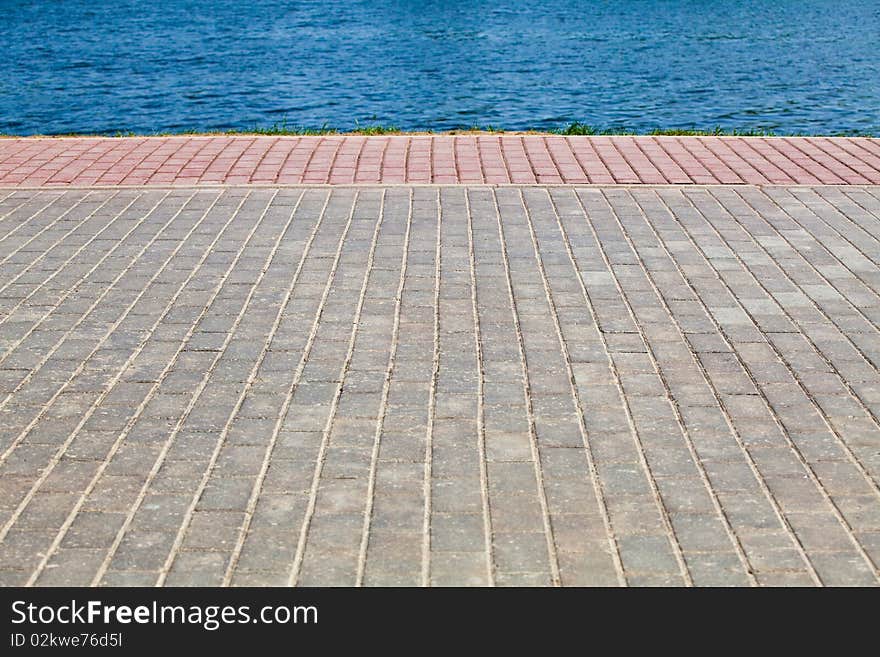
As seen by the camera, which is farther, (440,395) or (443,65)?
(443,65)

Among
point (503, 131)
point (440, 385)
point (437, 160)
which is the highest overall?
point (440, 385)

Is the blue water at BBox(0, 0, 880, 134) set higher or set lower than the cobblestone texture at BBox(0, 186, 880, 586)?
lower

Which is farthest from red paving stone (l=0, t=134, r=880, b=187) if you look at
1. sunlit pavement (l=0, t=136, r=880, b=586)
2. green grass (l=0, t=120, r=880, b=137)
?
green grass (l=0, t=120, r=880, b=137)

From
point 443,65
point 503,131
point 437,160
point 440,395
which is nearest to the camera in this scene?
point 440,395

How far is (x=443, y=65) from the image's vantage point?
23.4 meters

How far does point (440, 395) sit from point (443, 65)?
1919 centimetres

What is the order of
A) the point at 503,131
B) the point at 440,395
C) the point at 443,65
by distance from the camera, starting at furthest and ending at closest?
the point at 443,65
the point at 503,131
the point at 440,395

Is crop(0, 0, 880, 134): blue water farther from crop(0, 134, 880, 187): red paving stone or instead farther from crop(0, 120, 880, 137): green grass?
crop(0, 134, 880, 187): red paving stone

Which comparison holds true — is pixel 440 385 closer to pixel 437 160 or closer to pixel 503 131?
pixel 437 160

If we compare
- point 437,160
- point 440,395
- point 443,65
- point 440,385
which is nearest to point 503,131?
point 437,160

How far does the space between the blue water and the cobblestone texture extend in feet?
31.2

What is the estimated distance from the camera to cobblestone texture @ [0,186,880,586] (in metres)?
4.12
